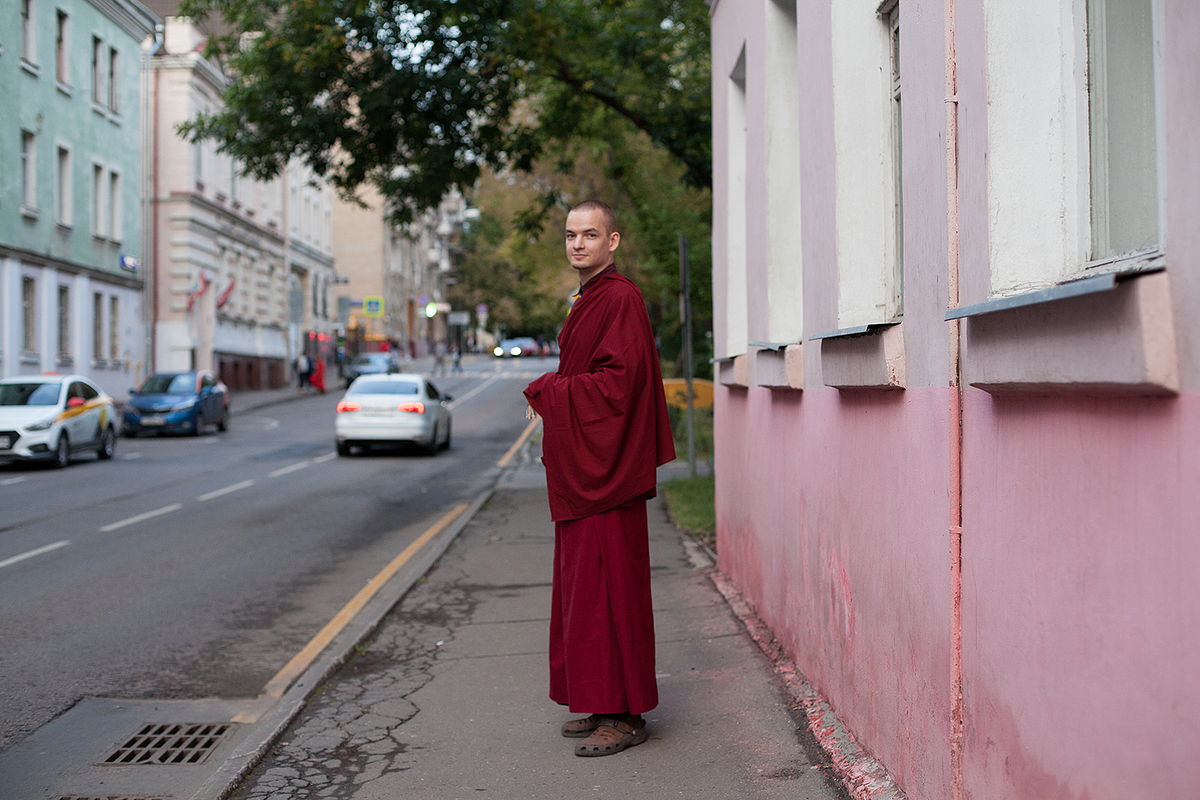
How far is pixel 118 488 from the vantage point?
1639 centimetres

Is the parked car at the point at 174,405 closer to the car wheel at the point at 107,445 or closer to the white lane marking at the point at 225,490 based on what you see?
the car wheel at the point at 107,445

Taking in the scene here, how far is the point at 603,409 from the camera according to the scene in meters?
4.62

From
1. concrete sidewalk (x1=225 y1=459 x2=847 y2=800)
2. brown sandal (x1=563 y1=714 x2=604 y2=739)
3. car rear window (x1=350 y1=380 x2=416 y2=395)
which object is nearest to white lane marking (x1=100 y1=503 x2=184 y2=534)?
concrete sidewalk (x1=225 y1=459 x2=847 y2=800)

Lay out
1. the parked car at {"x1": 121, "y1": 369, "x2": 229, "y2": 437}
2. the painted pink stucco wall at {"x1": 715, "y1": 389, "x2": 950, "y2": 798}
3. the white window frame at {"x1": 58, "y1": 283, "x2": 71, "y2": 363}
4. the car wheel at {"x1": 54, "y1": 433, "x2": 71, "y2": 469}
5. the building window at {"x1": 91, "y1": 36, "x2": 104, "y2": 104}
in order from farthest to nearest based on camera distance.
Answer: the building window at {"x1": 91, "y1": 36, "x2": 104, "y2": 104}, the white window frame at {"x1": 58, "y1": 283, "x2": 71, "y2": 363}, the parked car at {"x1": 121, "y1": 369, "x2": 229, "y2": 437}, the car wheel at {"x1": 54, "y1": 433, "x2": 71, "y2": 469}, the painted pink stucco wall at {"x1": 715, "y1": 389, "x2": 950, "y2": 798}

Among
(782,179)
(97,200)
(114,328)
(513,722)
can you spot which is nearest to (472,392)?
(114,328)

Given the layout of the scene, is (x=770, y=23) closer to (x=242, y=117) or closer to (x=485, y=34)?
(x=485, y=34)

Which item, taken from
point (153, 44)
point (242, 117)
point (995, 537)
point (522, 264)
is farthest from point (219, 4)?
point (153, 44)

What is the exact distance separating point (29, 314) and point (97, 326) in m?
4.22

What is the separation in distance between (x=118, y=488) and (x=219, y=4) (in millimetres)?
6589

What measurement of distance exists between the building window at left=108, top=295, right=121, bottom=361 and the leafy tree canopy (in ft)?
67.1

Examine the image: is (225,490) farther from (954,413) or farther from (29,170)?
(29,170)

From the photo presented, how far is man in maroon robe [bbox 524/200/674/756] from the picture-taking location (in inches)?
182

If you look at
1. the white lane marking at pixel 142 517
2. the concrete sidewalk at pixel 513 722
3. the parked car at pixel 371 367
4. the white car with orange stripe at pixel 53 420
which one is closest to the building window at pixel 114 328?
the parked car at pixel 371 367

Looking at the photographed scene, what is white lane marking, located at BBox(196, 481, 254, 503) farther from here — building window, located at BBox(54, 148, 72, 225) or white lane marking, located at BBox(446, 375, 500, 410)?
building window, located at BBox(54, 148, 72, 225)
